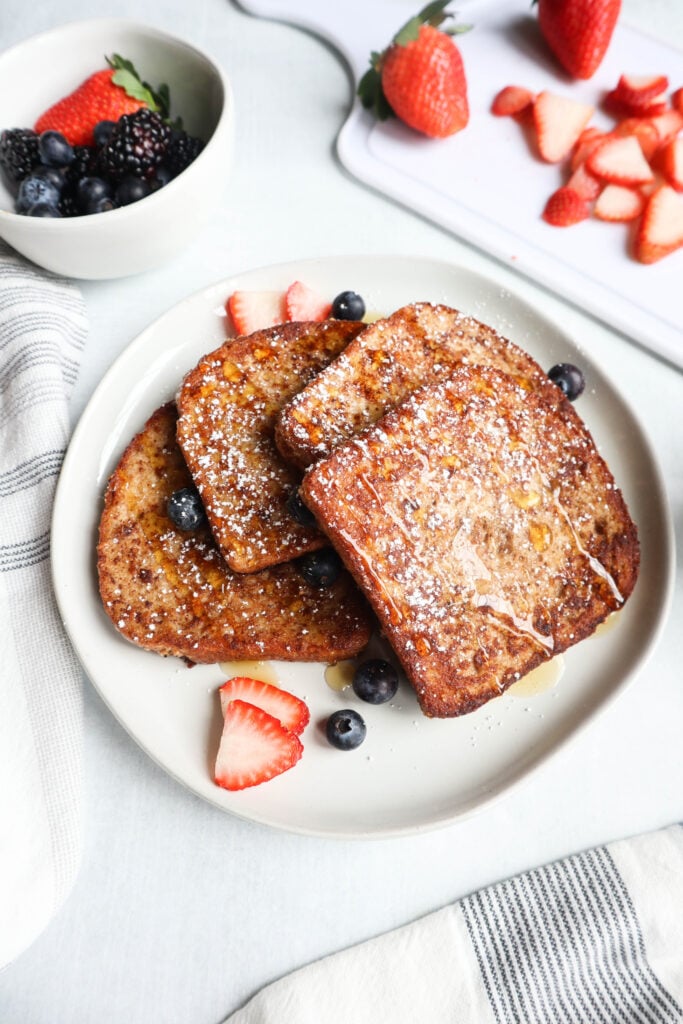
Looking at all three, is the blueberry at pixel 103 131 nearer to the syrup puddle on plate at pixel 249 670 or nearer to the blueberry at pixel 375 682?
the syrup puddle on plate at pixel 249 670

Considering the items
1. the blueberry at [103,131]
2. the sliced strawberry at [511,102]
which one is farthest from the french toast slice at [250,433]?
the sliced strawberry at [511,102]

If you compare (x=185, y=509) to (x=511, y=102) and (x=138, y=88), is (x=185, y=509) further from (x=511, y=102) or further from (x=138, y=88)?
(x=511, y=102)

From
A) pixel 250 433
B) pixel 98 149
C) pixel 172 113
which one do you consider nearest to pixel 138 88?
pixel 172 113

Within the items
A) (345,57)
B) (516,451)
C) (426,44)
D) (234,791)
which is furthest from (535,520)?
(345,57)

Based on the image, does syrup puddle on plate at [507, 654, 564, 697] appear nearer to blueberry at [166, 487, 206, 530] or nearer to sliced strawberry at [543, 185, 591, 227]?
blueberry at [166, 487, 206, 530]

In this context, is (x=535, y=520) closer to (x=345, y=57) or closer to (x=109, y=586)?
(x=109, y=586)

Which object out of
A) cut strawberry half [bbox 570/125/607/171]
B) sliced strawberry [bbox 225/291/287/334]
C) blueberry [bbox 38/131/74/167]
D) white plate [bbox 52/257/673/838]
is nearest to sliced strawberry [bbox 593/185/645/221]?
cut strawberry half [bbox 570/125/607/171]
